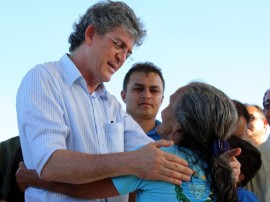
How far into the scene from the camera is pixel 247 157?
10.8 feet

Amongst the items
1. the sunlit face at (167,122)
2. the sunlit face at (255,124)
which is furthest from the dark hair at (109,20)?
the sunlit face at (255,124)

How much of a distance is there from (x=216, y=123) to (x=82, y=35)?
4.29ft

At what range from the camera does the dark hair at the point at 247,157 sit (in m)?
3.29

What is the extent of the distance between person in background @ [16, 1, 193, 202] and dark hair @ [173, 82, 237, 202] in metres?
0.14

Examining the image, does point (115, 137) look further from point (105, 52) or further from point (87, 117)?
point (105, 52)

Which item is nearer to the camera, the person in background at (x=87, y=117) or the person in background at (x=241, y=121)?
the person in background at (x=87, y=117)

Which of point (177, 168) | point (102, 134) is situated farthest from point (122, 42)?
point (177, 168)

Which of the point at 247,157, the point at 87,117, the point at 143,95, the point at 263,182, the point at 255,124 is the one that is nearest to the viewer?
the point at 87,117

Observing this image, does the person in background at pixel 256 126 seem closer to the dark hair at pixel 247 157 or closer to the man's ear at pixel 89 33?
the dark hair at pixel 247 157

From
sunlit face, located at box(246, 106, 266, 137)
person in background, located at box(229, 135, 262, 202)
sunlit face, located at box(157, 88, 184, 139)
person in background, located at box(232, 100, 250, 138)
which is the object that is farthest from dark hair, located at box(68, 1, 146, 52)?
sunlit face, located at box(246, 106, 266, 137)

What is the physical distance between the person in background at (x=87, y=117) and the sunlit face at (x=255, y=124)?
2.82 m

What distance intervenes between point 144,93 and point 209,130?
2919 mm

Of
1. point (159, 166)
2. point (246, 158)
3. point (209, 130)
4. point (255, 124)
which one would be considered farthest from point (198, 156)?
point (255, 124)

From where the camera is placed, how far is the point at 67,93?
2.82 m
